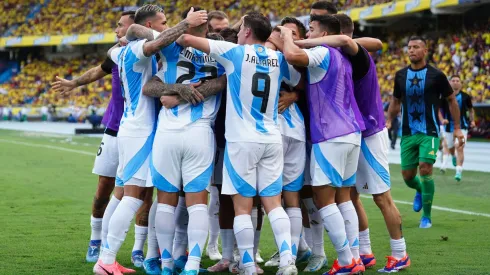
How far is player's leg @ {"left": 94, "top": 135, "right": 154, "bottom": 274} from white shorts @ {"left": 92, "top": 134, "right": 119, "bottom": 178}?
73 centimetres

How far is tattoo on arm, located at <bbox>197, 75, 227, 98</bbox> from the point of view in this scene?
6918 mm

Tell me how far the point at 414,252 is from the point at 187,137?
3.01m

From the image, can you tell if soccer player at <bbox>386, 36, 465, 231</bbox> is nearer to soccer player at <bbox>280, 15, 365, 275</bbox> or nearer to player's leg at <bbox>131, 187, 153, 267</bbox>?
soccer player at <bbox>280, 15, 365, 275</bbox>

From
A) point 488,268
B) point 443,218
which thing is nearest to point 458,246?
point 488,268

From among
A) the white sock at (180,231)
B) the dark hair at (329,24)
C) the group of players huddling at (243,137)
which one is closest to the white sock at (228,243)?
the group of players huddling at (243,137)

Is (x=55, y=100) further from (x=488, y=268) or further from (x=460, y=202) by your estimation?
(x=488, y=268)

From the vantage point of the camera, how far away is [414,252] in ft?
28.0

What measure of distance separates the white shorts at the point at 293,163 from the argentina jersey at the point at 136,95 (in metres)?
1.19

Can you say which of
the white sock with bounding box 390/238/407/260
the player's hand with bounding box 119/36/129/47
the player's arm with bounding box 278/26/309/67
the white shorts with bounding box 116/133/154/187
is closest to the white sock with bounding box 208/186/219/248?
the white shorts with bounding box 116/133/154/187

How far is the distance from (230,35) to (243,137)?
1.45 meters

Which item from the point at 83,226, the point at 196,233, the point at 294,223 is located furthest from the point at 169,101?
the point at 83,226

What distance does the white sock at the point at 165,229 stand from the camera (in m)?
6.93

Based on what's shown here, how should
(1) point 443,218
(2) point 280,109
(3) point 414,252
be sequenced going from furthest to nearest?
1. (1) point 443,218
2. (3) point 414,252
3. (2) point 280,109

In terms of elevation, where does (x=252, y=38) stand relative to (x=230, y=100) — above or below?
above
